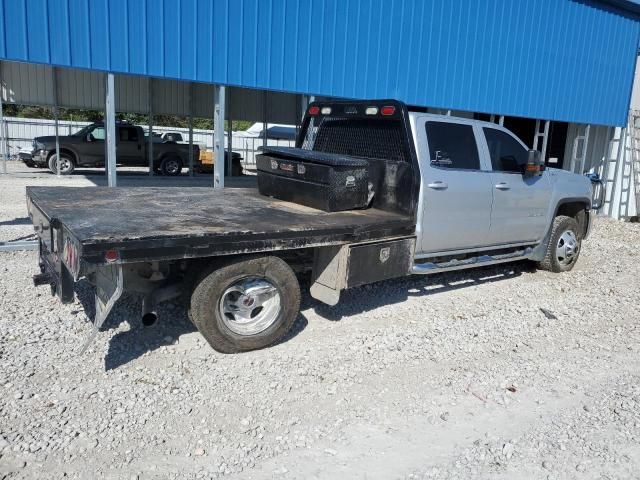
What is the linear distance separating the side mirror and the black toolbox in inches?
84.1

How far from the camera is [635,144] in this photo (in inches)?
Result: 637

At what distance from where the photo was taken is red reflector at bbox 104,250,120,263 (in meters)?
3.45

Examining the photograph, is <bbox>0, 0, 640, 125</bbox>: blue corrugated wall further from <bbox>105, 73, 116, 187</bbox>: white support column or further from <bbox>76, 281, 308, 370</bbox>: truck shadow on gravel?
<bbox>76, 281, 308, 370</bbox>: truck shadow on gravel

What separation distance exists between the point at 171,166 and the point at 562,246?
16.7 m

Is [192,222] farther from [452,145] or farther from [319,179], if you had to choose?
[452,145]

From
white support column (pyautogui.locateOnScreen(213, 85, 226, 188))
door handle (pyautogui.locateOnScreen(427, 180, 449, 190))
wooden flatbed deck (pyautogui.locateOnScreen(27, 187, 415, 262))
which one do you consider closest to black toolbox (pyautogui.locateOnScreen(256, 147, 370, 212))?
wooden flatbed deck (pyautogui.locateOnScreen(27, 187, 415, 262))

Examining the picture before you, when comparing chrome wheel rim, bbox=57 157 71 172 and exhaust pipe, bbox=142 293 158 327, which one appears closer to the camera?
exhaust pipe, bbox=142 293 158 327

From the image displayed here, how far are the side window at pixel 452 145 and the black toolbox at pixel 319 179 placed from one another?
31.0 inches

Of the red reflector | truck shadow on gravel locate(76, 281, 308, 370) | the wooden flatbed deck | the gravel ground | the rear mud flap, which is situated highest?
the wooden flatbed deck

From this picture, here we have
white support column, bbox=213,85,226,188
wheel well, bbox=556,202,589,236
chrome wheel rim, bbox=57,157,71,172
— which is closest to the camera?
wheel well, bbox=556,202,589,236

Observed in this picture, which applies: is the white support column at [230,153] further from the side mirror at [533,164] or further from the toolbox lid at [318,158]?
the side mirror at [533,164]

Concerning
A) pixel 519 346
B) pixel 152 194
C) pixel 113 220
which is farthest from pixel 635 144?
pixel 113 220

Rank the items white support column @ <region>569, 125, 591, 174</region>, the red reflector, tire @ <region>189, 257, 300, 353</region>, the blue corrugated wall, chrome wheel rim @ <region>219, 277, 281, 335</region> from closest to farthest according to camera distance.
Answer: the red reflector < tire @ <region>189, 257, 300, 353</region> < chrome wheel rim @ <region>219, 277, 281, 335</region> < the blue corrugated wall < white support column @ <region>569, 125, 591, 174</region>

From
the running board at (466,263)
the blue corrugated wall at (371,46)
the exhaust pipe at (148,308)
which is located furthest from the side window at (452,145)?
the blue corrugated wall at (371,46)
